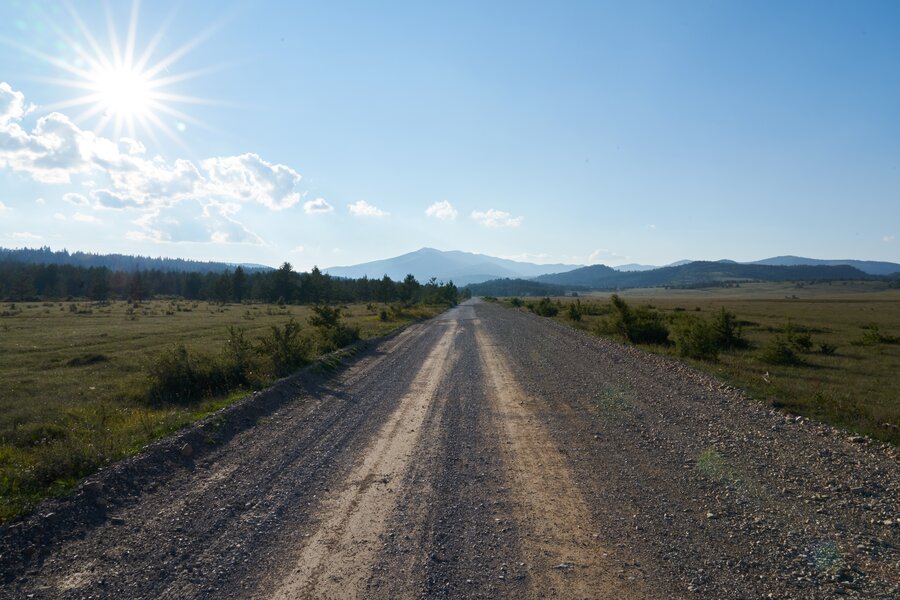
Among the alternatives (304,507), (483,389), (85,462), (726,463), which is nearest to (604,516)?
(726,463)

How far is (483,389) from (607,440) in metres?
5.41

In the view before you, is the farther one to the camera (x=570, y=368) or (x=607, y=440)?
(x=570, y=368)

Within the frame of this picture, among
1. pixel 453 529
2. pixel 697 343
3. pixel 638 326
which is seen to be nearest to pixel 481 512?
pixel 453 529

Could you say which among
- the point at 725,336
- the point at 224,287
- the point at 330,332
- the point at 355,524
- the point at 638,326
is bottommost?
the point at 725,336

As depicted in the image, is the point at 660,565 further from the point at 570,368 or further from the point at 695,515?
the point at 570,368

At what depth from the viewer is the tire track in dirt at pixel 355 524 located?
4.57m

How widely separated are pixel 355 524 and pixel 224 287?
96329 millimetres

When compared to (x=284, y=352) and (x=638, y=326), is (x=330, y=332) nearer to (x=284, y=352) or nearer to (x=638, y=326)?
(x=284, y=352)

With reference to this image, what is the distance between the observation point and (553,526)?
18.9ft

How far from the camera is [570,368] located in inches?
695

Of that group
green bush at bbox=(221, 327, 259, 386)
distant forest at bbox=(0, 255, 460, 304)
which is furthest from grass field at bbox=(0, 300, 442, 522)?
distant forest at bbox=(0, 255, 460, 304)

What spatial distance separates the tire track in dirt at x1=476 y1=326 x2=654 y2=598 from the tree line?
64102 mm

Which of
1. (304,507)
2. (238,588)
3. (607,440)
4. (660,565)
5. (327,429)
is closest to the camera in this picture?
(238,588)

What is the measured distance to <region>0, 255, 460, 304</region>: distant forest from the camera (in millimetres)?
85125
